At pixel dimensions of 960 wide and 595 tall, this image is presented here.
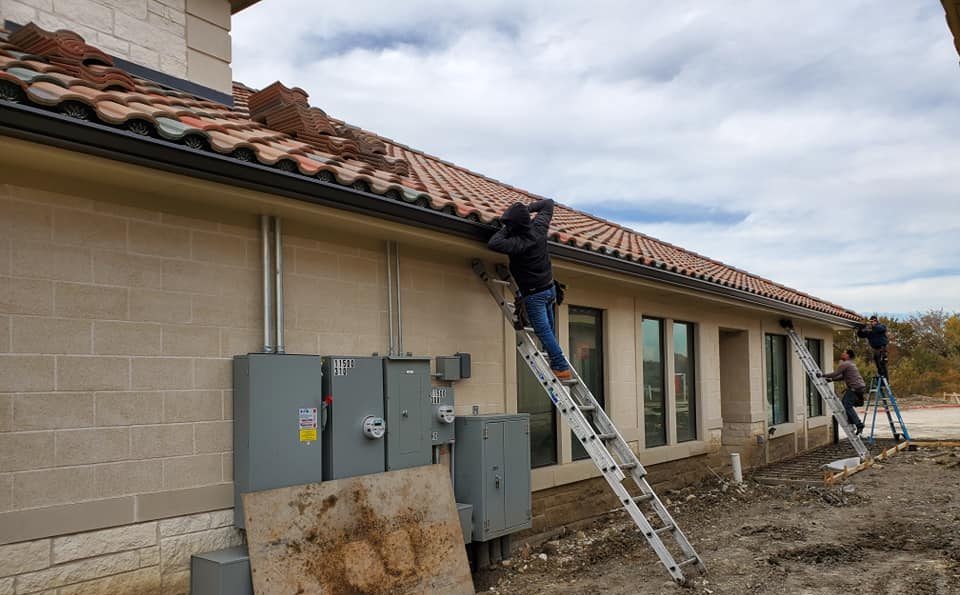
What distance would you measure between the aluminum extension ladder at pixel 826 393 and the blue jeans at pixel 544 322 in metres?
9.19

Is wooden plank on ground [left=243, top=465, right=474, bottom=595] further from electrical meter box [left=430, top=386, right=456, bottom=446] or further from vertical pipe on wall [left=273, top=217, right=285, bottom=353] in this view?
vertical pipe on wall [left=273, top=217, right=285, bottom=353]

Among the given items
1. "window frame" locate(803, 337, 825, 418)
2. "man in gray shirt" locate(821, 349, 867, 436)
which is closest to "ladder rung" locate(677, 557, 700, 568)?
"man in gray shirt" locate(821, 349, 867, 436)

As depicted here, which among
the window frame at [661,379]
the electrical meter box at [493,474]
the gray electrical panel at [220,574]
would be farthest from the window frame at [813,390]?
the gray electrical panel at [220,574]

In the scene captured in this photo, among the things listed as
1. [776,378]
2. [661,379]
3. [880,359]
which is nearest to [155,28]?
[661,379]

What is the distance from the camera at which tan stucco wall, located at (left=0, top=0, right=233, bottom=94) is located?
6148mm

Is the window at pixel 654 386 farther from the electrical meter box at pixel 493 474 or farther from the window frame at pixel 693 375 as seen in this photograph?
the electrical meter box at pixel 493 474

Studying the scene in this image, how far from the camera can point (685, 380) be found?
12172 millimetres

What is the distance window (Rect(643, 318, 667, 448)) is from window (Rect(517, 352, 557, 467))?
2.30m

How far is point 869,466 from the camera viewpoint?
1359 centimetres

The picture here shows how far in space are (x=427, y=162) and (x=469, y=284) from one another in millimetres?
4322

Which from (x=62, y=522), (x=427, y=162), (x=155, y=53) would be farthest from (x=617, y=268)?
(x=62, y=522)

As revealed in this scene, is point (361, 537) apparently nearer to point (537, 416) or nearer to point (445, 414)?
point (445, 414)

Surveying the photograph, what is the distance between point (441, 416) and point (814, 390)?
1428 cm

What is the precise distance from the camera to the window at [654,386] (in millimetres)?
10914
